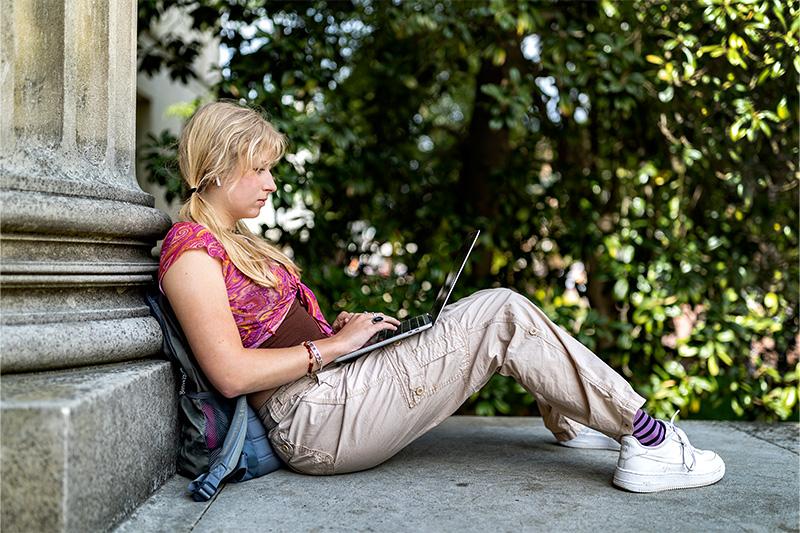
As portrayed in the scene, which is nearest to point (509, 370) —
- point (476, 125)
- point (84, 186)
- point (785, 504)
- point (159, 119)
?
point (785, 504)

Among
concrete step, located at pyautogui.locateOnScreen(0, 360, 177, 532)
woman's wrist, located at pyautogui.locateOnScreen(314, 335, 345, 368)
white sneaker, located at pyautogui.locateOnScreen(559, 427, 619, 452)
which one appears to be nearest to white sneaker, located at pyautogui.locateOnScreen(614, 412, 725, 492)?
white sneaker, located at pyautogui.locateOnScreen(559, 427, 619, 452)

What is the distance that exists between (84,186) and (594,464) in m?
2.08

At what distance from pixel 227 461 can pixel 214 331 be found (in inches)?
17.3

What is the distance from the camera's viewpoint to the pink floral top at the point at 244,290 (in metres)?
2.74

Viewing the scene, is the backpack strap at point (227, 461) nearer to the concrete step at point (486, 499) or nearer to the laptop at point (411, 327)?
the concrete step at point (486, 499)

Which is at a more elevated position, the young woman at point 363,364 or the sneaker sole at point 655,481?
the young woman at point 363,364

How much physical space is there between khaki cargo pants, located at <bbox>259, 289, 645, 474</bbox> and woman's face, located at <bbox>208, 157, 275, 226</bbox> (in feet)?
2.14

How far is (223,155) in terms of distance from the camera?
291 centimetres

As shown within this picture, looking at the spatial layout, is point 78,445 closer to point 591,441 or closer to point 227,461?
point 227,461

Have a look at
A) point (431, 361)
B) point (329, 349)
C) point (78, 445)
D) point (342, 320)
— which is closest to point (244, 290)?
point (329, 349)

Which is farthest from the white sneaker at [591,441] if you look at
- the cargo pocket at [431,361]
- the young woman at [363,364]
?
the cargo pocket at [431,361]

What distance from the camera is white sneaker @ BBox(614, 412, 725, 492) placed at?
2801 millimetres

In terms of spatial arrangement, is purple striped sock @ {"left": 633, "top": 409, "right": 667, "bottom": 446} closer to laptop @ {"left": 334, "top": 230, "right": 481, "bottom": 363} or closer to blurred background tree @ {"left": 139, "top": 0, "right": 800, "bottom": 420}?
laptop @ {"left": 334, "top": 230, "right": 481, "bottom": 363}

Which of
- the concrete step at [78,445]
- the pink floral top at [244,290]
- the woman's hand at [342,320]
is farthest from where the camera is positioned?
the woman's hand at [342,320]
